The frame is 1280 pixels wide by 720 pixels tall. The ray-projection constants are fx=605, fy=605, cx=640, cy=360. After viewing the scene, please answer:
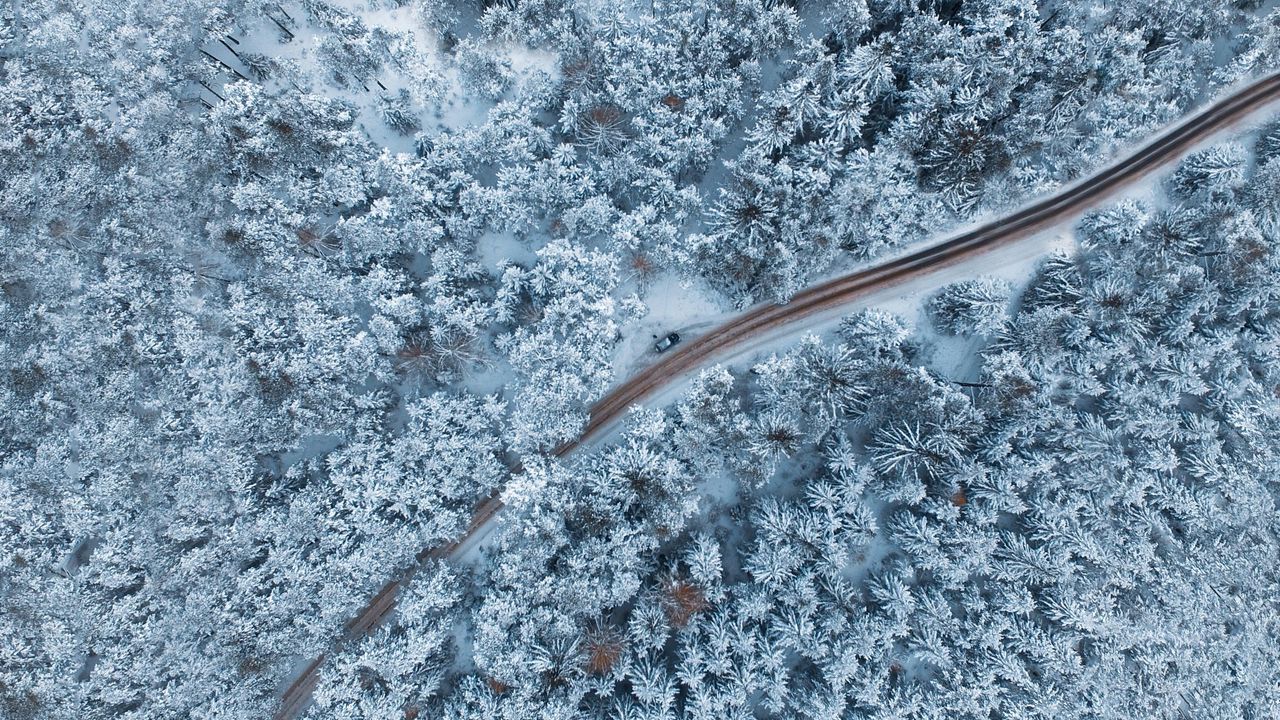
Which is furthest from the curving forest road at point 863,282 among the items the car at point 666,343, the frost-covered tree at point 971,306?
the frost-covered tree at point 971,306

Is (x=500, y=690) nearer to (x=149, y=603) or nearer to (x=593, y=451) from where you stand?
(x=593, y=451)

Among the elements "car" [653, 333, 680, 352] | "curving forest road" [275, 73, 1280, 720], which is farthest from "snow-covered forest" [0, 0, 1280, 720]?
"car" [653, 333, 680, 352]

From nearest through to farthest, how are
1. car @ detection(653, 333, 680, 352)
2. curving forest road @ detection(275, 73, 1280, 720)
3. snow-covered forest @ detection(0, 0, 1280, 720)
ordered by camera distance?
snow-covered forest @ detection(0, 0, 1280, 720)
curving forest road @ detection(275, 73, 1280, 720)
car @ detection(653, 333, 680, 352)

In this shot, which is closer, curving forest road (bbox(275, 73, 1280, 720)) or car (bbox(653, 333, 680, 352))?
curving forest road (bbox(275, 73, 1280, 720))

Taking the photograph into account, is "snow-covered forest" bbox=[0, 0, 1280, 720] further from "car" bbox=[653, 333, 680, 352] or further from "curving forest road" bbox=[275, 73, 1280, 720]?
"car" bbox=[653, 333, 680, 352]

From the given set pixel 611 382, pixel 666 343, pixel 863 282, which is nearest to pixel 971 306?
pixel 863 282

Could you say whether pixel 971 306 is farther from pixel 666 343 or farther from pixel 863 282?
pixel 666 343

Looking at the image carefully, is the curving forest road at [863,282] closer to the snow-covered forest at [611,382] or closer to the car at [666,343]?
the car at [666,343]

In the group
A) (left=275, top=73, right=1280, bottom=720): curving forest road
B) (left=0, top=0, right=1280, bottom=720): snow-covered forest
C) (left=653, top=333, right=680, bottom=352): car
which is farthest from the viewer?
(left=653, top=333, right=680, bottom=352): car
